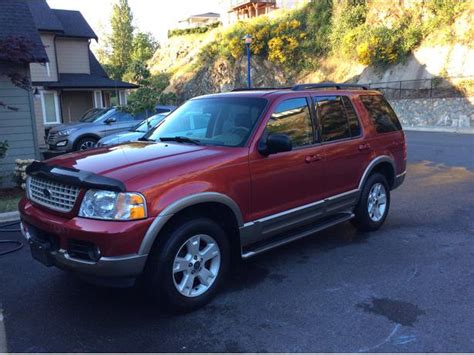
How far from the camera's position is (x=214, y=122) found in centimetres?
480

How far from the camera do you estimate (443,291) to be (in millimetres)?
4121

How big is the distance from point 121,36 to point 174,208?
61858 millimetres

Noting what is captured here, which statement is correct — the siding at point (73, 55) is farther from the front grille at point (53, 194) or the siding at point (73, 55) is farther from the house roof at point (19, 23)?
the front grille at point (53, 194)

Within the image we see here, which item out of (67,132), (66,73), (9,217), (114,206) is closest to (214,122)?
(114,206)

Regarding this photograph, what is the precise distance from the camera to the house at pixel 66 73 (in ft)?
74.2

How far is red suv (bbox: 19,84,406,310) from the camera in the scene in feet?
11.3

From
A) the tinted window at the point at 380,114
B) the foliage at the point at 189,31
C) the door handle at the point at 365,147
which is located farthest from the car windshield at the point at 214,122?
the foliage at the point at 189,31

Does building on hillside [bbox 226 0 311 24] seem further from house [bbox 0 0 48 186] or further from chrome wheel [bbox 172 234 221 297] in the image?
chrome wheel [bbox 172 234 221 297]

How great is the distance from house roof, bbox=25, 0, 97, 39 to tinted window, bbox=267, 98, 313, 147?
66.6 ft

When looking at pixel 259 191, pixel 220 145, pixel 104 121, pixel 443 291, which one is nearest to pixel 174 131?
pixel 220 145

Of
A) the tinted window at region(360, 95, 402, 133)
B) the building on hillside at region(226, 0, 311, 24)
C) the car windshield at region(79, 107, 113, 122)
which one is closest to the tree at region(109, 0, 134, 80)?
the building on hillside at region(226, 0, 311, 24)

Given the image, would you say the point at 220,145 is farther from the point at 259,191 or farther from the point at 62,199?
the point at 62,199

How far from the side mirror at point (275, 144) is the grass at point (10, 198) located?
16.0ft

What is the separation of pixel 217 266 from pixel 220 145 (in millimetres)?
1173
